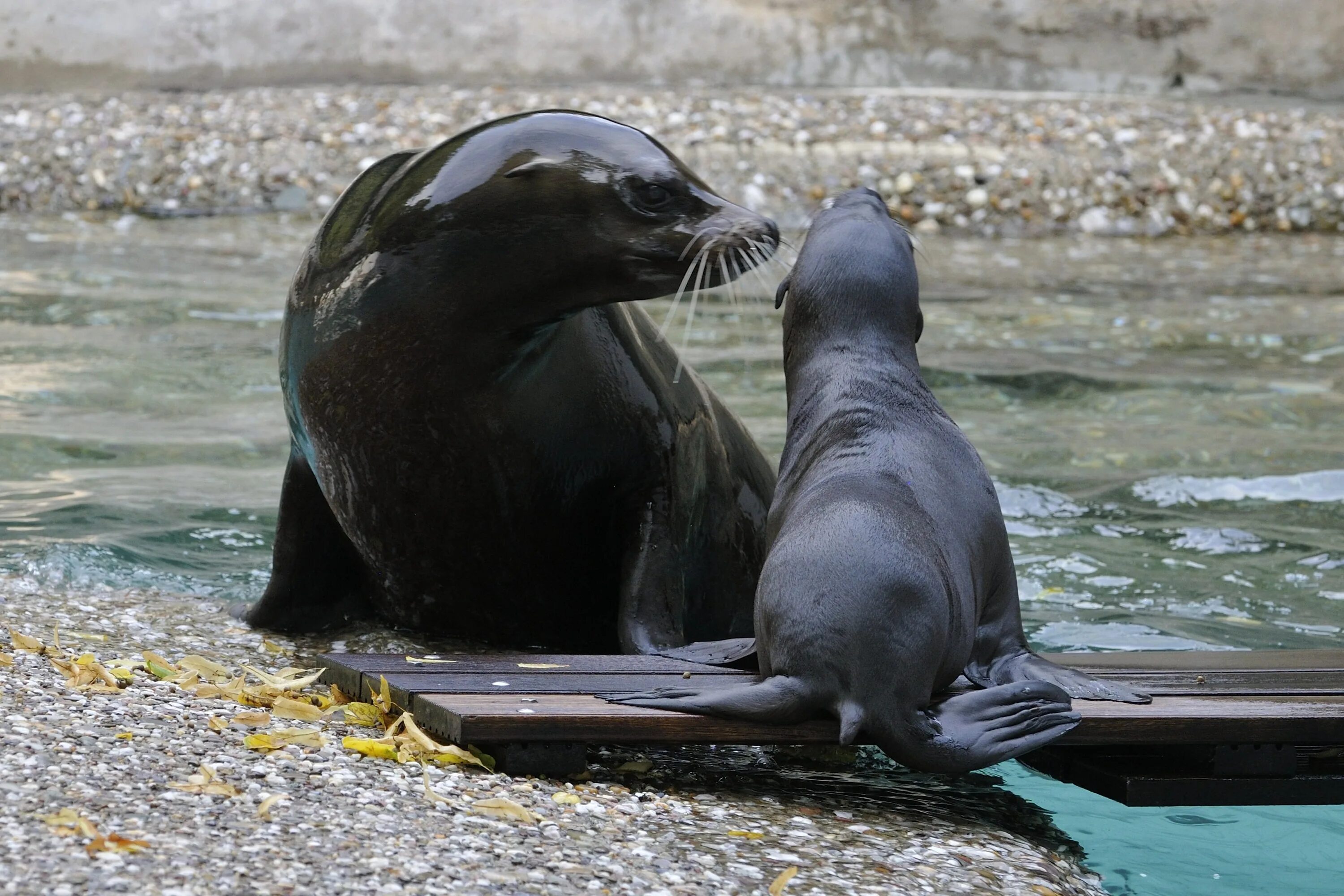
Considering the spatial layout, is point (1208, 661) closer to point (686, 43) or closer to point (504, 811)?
point (504, 811)

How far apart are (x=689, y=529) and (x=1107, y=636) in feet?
5.44

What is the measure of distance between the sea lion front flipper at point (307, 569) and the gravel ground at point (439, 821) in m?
0.85

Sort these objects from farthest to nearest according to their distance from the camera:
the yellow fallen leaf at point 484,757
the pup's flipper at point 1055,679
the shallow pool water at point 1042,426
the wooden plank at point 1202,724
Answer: the shallow pool water at point 1042,426
the pup's flipper at point 1055,679
the wooden plank at point 1202,724
the yellow fallen leaf at point 484,757

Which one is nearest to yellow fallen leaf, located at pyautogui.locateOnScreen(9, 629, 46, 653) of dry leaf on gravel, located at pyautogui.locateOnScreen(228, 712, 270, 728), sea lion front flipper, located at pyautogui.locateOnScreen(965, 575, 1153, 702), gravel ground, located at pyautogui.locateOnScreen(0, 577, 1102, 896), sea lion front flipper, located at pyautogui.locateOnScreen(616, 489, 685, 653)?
gravel ground, located at pyautogui.locateOnScreen(0, 577, 1102, 896)

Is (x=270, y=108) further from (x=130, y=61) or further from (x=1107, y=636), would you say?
(x=1107, y=636)

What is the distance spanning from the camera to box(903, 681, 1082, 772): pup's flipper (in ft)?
9.30

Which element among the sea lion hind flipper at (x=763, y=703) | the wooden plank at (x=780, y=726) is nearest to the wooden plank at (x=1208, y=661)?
the wooden plank at (x=780, y=726)

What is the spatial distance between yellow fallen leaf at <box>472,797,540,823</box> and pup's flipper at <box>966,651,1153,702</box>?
3.28ft

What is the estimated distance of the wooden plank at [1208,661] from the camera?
3.73 metres

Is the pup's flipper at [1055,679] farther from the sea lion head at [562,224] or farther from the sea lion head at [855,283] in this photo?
the sea lion head at [562,224]

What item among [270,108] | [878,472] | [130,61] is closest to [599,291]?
[878,472]

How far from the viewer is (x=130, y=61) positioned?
14977mm

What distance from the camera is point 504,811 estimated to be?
8.57ft

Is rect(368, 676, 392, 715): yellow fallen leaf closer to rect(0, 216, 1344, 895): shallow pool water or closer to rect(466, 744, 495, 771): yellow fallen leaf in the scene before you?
rect(466, 744, 495, 771): yellow fallen leaf
